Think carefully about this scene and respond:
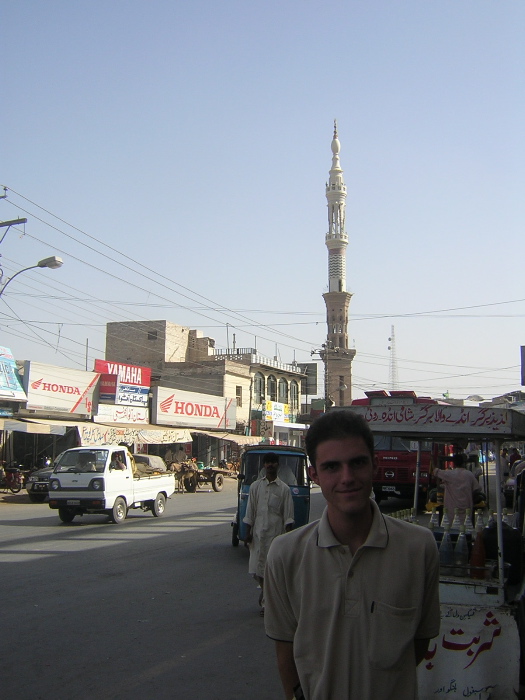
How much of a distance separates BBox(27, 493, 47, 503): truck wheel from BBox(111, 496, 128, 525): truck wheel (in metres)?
7.34

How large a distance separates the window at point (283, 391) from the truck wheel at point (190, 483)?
112ft

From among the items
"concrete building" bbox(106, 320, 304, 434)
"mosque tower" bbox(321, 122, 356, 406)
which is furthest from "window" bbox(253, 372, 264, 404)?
"mosque tower" bbox(321, 122, 356, 406)

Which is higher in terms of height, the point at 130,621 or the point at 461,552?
the point at 461,552

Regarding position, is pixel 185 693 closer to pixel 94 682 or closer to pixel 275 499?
pixel 94 682

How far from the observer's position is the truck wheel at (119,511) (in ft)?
57.7

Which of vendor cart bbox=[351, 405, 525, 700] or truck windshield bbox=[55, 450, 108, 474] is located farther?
truck windshield bbox=[55, 450, 108, 474]

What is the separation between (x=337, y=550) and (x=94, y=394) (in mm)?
33190

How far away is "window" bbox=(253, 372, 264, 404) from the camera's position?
200 ft

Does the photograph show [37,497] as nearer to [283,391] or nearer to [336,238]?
[283,391]

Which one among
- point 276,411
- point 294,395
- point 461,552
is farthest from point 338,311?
point 461,552

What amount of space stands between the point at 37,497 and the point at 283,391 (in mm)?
43726

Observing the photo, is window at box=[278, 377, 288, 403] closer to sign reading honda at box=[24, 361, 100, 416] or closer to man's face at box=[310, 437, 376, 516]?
sign reading honda at box=[24, 361, 100, 416]

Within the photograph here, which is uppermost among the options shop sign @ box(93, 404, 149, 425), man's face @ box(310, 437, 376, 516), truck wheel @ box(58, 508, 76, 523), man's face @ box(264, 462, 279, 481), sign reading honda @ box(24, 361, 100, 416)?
sign reading honda @ box(24, 361, 100, 416)

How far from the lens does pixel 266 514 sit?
329 inches
